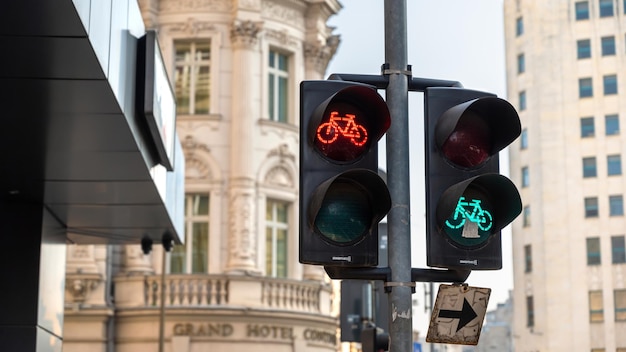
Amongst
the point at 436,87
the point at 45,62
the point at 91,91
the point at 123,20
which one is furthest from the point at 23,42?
the point at 436,87

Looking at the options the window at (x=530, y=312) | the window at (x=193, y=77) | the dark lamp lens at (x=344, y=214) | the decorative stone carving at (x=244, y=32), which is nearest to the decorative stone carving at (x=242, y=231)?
the window at (x=193, y=77)

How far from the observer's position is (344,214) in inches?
259

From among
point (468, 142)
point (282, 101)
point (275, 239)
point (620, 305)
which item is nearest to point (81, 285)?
point (275, 239)

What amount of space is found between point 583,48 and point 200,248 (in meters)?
51.0

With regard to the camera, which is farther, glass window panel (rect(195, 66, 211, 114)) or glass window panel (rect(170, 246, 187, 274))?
glass window panel (rect(195, 66, 211, 114))

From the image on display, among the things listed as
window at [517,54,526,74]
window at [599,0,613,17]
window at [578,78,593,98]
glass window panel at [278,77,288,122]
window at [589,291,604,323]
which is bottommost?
window at [589,291,604,323]

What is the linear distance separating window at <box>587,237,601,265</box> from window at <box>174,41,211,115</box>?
47773 millimetres

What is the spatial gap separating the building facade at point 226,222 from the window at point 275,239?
0.11ft

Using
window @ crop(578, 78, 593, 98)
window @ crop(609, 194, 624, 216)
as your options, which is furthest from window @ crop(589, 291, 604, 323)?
window @ crop(578, 78, 593, 98)

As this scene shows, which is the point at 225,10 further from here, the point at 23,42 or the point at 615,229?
the point at 615,229

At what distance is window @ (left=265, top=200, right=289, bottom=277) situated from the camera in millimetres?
41219

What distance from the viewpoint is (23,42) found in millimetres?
10117

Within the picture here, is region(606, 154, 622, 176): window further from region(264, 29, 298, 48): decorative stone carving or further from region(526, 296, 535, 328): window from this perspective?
region(264, 29, 298, 48): decorative stone carving

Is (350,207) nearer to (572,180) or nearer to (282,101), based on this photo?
(282,101)
